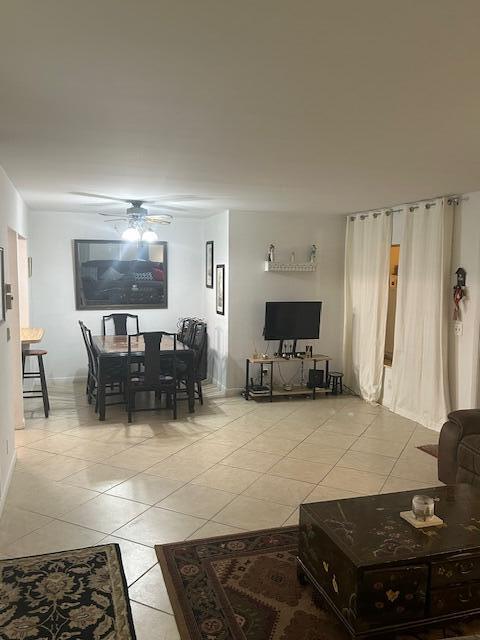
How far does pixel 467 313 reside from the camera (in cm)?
510

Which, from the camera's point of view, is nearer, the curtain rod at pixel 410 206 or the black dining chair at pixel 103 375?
the curtain rod at pixel 410 206

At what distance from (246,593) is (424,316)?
12.4 ft

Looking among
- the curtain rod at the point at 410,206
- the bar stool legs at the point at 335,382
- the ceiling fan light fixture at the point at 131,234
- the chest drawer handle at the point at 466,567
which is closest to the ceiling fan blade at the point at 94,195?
the ceiling fan light fixture at the point at 131,234

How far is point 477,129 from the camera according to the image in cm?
281

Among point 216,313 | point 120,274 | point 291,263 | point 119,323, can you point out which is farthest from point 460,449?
point 120,274

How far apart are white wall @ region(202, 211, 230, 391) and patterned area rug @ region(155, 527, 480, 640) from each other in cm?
392

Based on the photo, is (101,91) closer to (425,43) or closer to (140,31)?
(140,31)

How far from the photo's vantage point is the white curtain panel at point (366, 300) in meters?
6.32

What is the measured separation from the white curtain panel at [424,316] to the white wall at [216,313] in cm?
227

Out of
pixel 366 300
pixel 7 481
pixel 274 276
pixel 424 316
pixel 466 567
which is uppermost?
pixel 274 276

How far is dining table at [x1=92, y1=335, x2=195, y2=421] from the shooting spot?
573cm

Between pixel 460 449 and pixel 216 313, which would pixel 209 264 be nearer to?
pixel 216 313

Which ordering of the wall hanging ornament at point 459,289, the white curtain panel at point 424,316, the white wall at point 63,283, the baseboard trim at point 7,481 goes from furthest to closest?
1. the white wall at point 63,283
2. the white curtain panel at point 424,316
3. the wall hanging ornament at point 459,289
4. the baseboard trim at point 7,481

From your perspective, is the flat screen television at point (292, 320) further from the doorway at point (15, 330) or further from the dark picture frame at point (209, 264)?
the doorway at point (15, 330)
